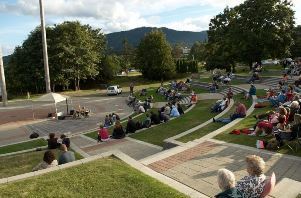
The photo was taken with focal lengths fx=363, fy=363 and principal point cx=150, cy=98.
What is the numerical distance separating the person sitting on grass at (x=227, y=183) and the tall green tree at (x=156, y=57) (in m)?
65.3

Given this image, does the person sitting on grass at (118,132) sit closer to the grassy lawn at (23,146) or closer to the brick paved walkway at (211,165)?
the grassy lawn at (23,146)

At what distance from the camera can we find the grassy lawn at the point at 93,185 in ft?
A: 26.8

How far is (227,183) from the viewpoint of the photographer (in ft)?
→ 21.0

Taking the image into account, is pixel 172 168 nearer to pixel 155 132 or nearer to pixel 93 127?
pixel 155 132

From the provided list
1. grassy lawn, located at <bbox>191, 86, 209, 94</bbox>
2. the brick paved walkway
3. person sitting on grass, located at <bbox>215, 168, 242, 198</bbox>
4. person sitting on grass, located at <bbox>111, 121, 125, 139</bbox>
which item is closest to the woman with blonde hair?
person sitting on grass, located at <bbox>111, 121, 125, 139</bbox>

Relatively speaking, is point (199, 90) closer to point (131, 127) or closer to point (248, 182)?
point (131, 127)

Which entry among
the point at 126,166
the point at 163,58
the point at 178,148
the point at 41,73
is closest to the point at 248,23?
the point at 163,58

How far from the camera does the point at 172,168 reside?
11.3 meters

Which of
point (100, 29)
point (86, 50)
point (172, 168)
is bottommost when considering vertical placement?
point (172, 168)

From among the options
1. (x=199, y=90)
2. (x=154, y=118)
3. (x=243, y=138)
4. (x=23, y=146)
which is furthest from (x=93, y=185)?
(x=199, y=90)

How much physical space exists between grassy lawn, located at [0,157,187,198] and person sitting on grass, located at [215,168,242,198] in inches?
66.0

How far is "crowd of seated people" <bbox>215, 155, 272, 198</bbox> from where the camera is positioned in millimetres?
6417

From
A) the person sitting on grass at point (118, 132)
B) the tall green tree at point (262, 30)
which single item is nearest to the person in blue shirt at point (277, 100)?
the person sitting on grass at point (118, 132)

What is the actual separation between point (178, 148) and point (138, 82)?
58765 millimetres
